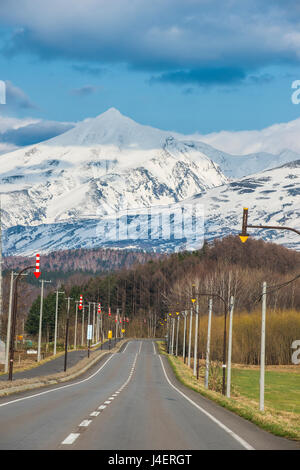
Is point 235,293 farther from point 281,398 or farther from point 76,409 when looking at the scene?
point 76,409

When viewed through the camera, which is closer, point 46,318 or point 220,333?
point 220,333

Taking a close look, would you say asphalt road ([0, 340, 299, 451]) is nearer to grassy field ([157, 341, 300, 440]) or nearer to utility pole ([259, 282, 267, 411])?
grassy field ([157, 341, 300, 440])

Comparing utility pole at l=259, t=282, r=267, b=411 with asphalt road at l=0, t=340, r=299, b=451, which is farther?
utility pole at l=259, t=282, r=267, b=411

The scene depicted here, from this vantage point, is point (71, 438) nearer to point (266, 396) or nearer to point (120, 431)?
point (120, 431)

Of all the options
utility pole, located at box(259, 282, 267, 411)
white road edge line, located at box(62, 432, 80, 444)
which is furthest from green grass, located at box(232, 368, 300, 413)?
white road edge line, located at box(62, 432, 80, 444)

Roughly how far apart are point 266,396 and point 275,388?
10.3 meters

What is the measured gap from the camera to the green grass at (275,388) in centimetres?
5554

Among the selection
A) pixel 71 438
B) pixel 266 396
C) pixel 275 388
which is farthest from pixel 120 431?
pixel 275 388

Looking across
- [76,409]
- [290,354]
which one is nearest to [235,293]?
[290,354]

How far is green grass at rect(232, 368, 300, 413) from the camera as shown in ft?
182

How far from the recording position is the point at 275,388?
72.9 m
